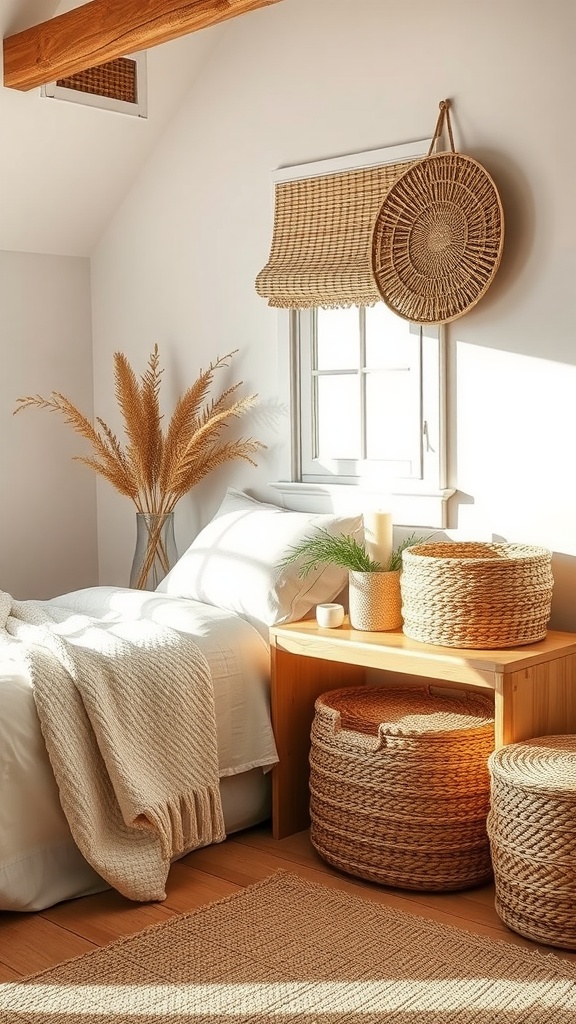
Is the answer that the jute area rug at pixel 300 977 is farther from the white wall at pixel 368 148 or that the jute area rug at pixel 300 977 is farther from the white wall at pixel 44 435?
the white wall at pixel 44 435

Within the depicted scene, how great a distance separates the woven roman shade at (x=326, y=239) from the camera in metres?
3.59

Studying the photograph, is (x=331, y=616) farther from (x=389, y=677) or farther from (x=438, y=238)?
(x=438, y=238)

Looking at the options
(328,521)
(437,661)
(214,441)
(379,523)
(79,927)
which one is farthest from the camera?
(214,441)

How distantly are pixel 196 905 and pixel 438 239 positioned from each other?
202 centimetres

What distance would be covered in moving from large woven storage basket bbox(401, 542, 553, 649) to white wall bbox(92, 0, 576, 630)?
254 mm

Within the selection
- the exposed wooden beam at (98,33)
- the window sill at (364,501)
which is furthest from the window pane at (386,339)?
the exposed wooden beam at (98,33)

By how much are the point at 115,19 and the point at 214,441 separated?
151 cm

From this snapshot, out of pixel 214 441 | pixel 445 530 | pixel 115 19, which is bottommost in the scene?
pixel 445 530

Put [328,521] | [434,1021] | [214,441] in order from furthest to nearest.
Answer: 1. [214,441]
2. [328,521]
3. [434,1021]

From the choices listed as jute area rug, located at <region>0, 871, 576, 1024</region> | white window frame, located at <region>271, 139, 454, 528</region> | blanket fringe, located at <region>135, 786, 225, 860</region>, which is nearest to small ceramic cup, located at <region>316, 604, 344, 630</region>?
white window frame, located at <region>271, 139, 454, 528</region>

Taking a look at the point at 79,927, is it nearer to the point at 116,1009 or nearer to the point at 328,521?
the point at 116,1009

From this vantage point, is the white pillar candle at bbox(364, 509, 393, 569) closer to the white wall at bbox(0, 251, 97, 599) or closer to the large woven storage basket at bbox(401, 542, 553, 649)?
the large woven storage basket at bbox(401, 542, 553, 649)

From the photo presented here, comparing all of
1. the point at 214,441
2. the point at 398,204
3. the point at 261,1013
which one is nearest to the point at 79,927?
the point at 261,1013

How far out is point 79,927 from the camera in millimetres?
2756
